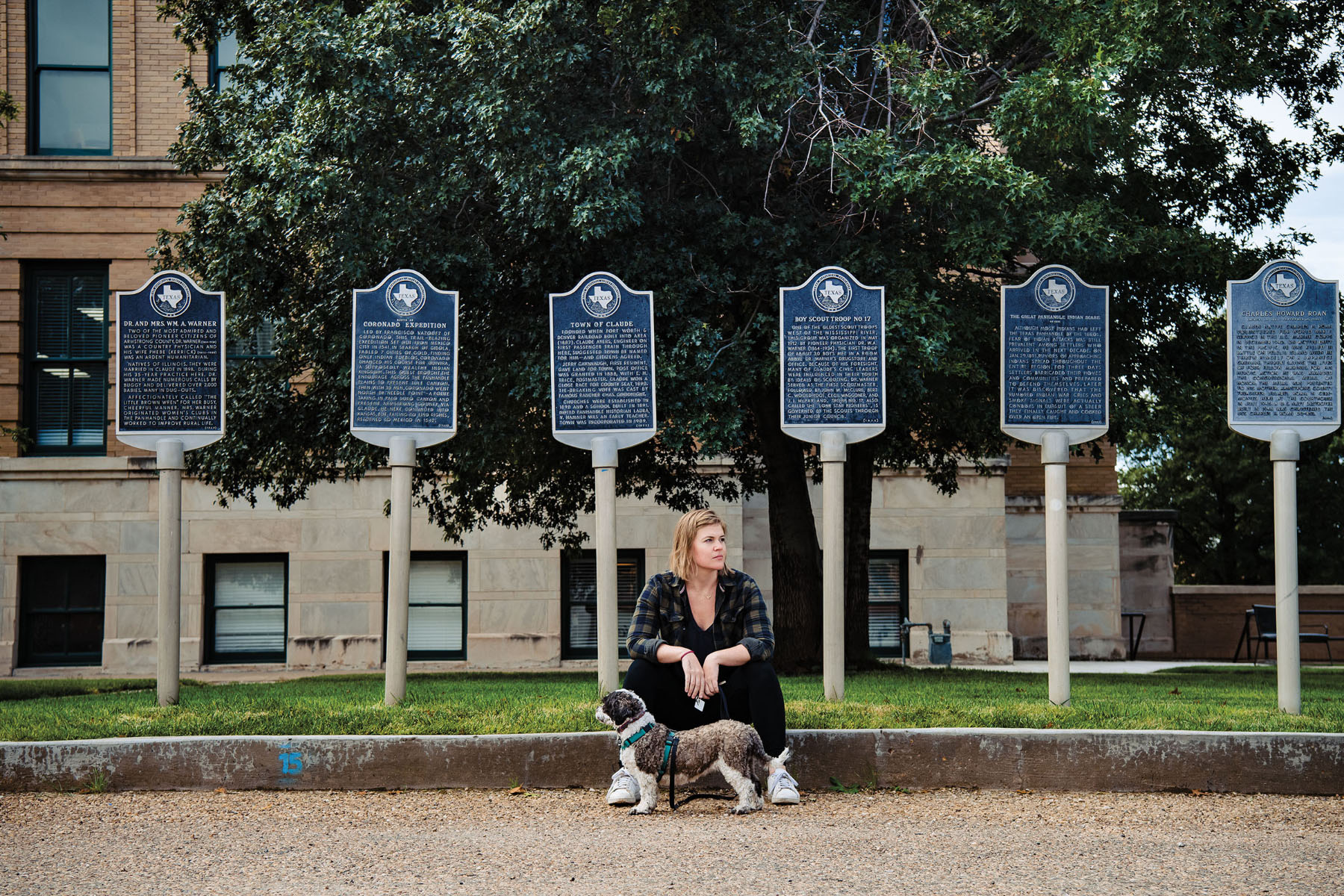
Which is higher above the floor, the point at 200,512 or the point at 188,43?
the point at 188,43

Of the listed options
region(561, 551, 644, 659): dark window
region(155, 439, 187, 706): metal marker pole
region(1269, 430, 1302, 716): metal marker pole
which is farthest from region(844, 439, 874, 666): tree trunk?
region(155, 439, 187, 706): metal marker pole

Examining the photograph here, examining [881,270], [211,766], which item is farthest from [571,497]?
[211,766]

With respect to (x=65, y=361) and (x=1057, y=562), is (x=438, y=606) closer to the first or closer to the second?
(x=65, y=361)

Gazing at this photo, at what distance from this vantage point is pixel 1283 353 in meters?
9.45

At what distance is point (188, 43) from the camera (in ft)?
54.3

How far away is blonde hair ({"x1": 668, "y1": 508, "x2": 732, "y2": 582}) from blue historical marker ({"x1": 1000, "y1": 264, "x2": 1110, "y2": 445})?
11.6 ft

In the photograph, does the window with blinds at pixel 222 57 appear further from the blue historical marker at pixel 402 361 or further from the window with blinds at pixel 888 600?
the blue historical marker at pixel 402 361

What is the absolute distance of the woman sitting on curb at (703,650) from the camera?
6945 mm

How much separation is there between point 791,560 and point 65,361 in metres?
13.9

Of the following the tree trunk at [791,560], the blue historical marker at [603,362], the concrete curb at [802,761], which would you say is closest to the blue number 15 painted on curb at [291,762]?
the concrete curb at [802,761]

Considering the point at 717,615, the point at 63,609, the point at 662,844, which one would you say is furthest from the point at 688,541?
the point at 63,609

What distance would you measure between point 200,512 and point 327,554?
7.18ft

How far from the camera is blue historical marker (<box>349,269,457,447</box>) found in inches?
387

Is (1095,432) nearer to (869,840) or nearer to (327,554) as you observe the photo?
(869,840)
